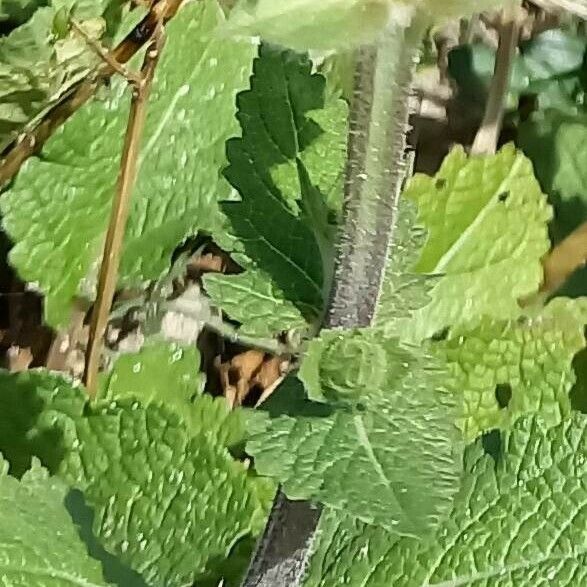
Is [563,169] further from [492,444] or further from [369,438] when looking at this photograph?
[369,438]

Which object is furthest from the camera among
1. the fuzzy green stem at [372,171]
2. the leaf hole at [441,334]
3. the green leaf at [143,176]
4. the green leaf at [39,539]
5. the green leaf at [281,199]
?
the leaf hole at [441,334]

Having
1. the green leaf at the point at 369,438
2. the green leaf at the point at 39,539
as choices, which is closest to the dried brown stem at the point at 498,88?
the green leaf at the point at 39,539

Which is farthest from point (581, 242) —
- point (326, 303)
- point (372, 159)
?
point (372, 159)

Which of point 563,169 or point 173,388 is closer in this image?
point 173,388

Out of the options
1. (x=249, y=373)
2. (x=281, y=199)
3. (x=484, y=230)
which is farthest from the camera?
(x=249, y=373)

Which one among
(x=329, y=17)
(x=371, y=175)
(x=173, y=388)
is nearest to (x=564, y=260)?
(x=173, y=388)

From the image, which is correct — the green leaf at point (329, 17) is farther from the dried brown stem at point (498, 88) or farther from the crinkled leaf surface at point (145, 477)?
the dried brown stem at point (498, 88)

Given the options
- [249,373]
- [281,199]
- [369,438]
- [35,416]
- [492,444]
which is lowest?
[249,373]
